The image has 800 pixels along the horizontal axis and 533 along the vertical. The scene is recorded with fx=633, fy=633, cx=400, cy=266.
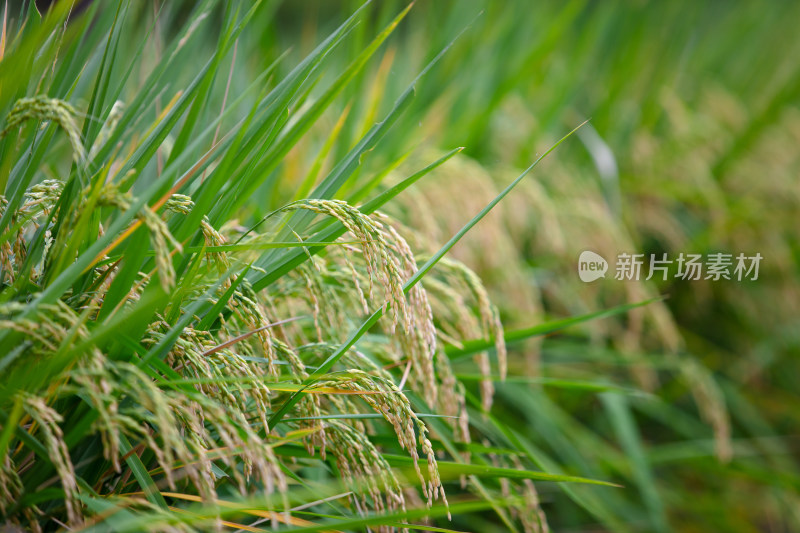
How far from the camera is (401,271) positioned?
2.53 feet

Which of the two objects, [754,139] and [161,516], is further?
[754,139]

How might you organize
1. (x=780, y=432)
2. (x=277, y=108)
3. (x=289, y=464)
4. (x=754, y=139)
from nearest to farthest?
(x=277, y=108) < (x=289, y=464) < (x=780, y=432) < (x=754, y=139)

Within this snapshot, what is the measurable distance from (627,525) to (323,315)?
1.26 m

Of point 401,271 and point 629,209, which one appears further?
point 629,209

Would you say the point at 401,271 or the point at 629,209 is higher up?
the point at 629,209

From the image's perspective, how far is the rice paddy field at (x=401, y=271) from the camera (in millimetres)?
710

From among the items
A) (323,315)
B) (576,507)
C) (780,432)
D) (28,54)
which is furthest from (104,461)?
(780,432)

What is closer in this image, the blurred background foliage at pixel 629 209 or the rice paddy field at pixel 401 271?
the rice paddy field at pixel 401 271

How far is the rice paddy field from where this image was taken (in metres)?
0.71

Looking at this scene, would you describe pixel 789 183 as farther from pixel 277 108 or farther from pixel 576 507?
pixel 277 108

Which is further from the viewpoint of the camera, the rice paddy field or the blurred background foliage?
the blurred background foliage

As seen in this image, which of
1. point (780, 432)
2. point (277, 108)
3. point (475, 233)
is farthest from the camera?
point (780, 432)

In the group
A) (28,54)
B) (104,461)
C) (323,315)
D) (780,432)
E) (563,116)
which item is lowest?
(104,461)

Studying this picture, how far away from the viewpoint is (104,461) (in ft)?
2.53
